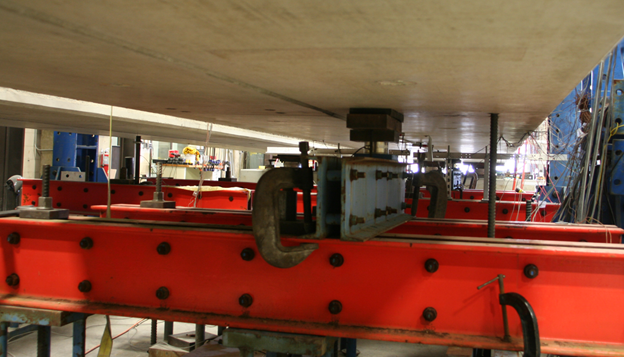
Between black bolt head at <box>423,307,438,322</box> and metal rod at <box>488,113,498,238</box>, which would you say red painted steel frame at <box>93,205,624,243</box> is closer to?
metal rod at <box>488,113,498,238</box>

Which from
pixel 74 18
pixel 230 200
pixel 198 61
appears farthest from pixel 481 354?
pixel 230 200

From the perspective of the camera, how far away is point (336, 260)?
1.78 meters

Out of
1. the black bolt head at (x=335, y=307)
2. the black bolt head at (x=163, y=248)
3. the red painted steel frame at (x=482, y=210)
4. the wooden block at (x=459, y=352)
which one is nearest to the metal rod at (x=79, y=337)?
the black bolt head at (x=163, y=248)

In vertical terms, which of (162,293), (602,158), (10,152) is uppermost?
(10,152)

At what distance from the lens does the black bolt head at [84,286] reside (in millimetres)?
1979

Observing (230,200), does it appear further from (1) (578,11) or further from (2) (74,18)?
(1) (578,11)

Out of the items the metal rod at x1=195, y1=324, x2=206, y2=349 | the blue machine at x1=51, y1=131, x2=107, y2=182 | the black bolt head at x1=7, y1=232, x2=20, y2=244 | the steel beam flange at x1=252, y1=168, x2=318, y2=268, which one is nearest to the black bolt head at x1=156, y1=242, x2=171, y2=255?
the steel beam flange at x1=252, y1=168, x2=318, y2=268

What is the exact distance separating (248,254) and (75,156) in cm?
785

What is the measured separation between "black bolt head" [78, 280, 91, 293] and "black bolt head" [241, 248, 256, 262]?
81 centimetres

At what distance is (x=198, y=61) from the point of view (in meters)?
1.57

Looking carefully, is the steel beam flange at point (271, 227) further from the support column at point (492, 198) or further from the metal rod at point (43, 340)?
the metal rod at point (43, 340)

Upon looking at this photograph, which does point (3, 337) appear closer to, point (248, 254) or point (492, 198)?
point (248, 254)

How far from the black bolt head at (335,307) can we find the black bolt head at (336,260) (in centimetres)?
16

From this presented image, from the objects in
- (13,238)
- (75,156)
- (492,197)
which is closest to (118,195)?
(13,238)
